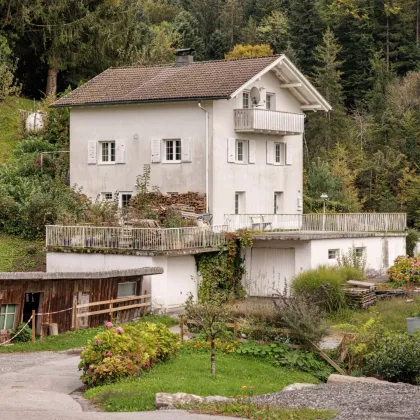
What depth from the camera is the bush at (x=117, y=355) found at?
70.9 ft

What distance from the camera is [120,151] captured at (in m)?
44.6

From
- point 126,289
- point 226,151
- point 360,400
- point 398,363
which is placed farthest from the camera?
point 226,151

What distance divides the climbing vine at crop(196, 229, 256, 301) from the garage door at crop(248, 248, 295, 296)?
471 mm

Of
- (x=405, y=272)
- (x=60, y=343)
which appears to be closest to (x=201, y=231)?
(x=405, y=272)

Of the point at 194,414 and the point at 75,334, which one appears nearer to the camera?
the point at 194,414

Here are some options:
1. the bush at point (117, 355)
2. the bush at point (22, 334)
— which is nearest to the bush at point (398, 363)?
the bush at point (117, 355)

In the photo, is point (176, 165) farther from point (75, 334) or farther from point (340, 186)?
point (340, 186)

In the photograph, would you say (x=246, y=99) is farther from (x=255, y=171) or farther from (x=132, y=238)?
(x=132, y=238)

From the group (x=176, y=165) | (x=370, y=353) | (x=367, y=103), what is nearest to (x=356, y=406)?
(x=370, y=353)

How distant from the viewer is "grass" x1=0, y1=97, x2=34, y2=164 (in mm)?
50531

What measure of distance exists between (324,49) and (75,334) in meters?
53.1

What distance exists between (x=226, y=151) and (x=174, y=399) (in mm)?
24198

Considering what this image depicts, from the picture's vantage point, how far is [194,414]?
59.6 feet

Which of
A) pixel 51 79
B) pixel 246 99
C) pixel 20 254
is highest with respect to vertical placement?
pixel 51 79
